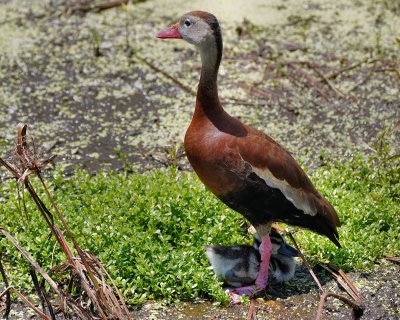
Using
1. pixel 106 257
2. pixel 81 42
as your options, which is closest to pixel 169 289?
pixel 106 257

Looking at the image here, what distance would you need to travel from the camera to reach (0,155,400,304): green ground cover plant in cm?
471

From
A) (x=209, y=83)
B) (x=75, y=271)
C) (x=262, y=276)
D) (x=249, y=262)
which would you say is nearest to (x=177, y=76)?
(x=209, y=83)

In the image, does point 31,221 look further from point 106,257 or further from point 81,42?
point 81,42

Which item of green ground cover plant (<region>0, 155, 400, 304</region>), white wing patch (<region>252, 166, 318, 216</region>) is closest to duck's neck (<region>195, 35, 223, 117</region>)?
white wing patch (<region>252, 166, 318, 216</region>)

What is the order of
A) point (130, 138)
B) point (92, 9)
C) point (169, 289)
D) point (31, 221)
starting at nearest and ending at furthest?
point (169, 289) → point (31, 221) → point (130, 138) → point (92, 9)

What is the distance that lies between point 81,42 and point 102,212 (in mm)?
3199

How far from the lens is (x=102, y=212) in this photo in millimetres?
5254

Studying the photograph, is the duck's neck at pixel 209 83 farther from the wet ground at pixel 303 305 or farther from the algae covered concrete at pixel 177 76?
the algae covered concrete at pixel 177 76

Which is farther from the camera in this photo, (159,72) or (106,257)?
(159,72)

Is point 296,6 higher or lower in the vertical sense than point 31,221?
higher

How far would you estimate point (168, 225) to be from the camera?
203 inches

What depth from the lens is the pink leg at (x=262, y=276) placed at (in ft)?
15.5

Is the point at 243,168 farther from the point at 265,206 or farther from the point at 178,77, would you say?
the point at 178,77

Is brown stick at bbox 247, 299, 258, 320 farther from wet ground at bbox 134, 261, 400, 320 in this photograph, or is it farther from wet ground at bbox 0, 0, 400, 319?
wet ground at bbox 0, 0, 400, 319
